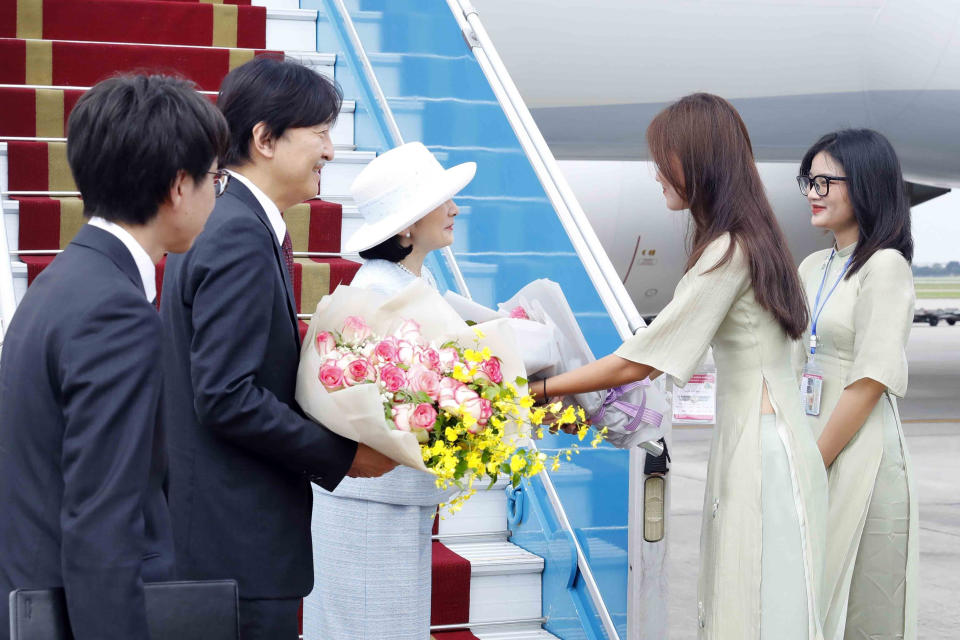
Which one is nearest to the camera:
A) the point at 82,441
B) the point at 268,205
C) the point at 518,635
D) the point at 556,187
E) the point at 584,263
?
the point at 82,441

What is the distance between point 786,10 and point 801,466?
753 cm

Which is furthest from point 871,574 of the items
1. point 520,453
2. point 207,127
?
point 207,127

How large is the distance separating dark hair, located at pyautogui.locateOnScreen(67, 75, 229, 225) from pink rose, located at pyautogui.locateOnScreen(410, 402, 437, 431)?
60 centimetres

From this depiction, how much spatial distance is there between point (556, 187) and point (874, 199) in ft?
2.77

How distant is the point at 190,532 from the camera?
6.19 ft

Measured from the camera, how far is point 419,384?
1.90 m

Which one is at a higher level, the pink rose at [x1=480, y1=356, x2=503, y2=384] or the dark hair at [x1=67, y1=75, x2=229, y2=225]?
the dark hair at [x1=67, y1=75, x2=229, y2=225]

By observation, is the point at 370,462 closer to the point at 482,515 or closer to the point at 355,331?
the point at 355,331

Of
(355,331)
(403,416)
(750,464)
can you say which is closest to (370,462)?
(403,416)

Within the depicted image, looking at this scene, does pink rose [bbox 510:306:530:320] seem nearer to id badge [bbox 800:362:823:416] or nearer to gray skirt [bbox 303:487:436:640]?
gray skirt [bbox 303:487:436:640]

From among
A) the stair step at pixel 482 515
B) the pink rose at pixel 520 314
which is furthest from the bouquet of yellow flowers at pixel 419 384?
the stair step at pixel 482 515

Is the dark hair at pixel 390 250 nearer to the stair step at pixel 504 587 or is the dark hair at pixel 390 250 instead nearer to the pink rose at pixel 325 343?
the pink rose at pixel 325 343

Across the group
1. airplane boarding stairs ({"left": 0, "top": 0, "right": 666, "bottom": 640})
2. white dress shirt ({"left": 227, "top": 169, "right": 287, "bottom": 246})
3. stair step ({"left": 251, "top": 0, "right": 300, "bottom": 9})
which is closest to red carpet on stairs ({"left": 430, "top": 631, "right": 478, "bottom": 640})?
airplane boarding stairs ({"left": 0, "top": 0, "right": 666, "bottom": 640})

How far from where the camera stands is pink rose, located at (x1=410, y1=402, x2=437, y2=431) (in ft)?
6.15
